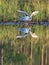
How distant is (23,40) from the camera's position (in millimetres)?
1839

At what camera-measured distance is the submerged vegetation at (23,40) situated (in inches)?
69.9

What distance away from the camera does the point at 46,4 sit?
1.99m

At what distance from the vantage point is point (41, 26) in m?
A: 1.94

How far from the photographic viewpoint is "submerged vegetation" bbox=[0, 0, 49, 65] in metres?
1.78

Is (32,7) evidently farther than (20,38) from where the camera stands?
Yes

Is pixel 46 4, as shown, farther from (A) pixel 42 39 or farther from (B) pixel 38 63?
(B) pixel 38 63

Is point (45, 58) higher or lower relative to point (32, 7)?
lower

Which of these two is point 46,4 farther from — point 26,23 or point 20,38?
point 20,38

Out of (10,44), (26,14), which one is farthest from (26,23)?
(10,44)

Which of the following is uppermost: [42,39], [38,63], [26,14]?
[26,14]

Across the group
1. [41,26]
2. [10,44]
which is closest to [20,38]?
[10,44]

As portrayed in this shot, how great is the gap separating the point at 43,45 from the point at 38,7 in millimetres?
299

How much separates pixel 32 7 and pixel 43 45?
30cm

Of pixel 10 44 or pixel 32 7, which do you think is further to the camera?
pixel 32 7
